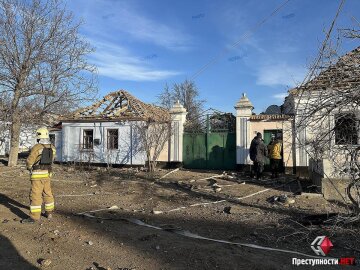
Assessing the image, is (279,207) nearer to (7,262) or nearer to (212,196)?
(212,196)

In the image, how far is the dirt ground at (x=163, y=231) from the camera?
444cm

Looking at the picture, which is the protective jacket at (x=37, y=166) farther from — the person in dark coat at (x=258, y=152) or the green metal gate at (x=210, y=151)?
the green metal gate at (x=210, y=151)

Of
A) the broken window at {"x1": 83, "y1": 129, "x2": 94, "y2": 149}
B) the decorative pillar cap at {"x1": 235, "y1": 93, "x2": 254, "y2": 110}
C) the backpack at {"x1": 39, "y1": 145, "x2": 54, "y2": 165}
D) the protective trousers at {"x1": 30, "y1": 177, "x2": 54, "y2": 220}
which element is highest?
the decorative pillar cap at {"x1": 235, "y1": 93, "x2": 254, "y2": 110}

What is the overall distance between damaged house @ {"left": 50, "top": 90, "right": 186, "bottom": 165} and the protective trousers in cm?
1131

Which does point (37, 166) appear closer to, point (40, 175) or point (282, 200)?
point (40, 175)

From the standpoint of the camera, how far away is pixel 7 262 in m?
4.30

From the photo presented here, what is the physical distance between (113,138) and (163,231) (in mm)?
14427

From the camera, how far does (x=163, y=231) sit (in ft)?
19.1

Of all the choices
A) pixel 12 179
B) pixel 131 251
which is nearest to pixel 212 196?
pixel 131 251

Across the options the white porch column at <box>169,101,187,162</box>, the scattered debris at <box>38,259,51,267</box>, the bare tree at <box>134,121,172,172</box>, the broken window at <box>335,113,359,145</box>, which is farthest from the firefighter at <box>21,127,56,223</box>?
the white porch column at <box>169,101,187,162</box>

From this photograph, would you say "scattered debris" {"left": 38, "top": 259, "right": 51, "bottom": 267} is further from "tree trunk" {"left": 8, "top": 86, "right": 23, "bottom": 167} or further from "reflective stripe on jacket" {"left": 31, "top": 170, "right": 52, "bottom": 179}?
"tree trunk" {"left": 8, "top": 86, "right": 23, "bottom": 167}

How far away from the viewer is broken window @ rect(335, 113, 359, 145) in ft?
12.0

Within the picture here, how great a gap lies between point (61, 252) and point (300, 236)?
3.92m

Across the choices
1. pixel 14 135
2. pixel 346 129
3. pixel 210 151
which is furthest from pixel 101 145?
pixel 346 129
